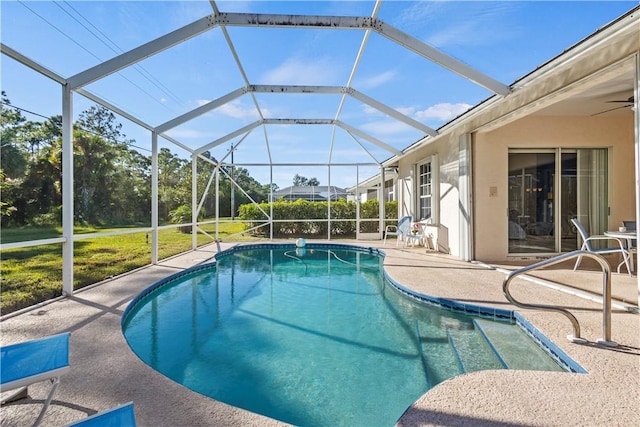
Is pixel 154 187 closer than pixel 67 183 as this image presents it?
No

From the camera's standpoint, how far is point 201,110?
6988 mm

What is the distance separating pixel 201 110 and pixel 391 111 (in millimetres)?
4256

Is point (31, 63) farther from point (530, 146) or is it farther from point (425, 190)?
point (425, 190)

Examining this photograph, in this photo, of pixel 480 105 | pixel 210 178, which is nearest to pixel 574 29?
pixel 480 105

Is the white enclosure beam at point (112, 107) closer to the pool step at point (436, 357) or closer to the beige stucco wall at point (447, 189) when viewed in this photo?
the pool step at point (436, 357)

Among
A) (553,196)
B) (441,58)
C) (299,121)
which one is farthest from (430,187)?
(441,58)

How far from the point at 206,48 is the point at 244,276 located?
4391 millimetres

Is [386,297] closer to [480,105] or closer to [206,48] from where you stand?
[480,105]

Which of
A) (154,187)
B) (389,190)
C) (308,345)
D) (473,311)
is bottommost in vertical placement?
(308,345)

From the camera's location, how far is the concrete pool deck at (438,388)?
1807 mm

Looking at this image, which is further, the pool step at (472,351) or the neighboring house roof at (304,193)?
the neighboring house roof at (304,193)

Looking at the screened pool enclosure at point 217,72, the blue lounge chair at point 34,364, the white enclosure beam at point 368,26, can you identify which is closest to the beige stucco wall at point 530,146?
the screened pool enclosure at point 217,72

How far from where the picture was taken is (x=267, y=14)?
180 inches

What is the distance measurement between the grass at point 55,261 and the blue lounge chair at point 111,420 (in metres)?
3.76
